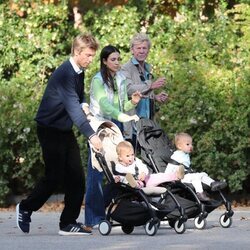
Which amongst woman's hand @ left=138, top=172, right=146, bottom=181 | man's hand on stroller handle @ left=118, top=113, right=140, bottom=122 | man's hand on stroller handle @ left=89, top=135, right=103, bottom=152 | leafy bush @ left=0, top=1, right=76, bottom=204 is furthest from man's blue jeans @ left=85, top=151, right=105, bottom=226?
leafy bush @ left=0, top=1, right=76, bottom=204

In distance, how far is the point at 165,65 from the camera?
1680 centimetres

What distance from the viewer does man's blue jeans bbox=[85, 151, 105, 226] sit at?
11.8 meters

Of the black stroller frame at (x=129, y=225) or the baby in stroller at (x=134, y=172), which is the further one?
the baby in stroller at (x=134, y=172)

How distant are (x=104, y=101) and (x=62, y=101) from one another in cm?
83

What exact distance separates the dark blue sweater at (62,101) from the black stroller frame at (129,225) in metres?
0.59

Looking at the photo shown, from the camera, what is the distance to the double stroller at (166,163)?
11508mm

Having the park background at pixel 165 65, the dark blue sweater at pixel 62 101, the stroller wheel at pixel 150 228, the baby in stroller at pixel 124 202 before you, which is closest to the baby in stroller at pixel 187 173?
the baby in stroller at pixel 124 202

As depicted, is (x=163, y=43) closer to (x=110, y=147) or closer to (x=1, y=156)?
(x=1, y=156)

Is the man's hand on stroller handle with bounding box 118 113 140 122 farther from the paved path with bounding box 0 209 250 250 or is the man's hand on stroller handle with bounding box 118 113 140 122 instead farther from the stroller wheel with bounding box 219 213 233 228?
the stroller wheel with bounding box 219 213 233 228

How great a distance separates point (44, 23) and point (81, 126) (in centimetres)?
886

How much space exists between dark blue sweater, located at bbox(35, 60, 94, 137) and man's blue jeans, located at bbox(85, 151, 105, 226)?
113 cm

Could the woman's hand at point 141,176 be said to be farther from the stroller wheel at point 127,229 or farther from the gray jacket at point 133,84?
the gray jacket at point 133,84

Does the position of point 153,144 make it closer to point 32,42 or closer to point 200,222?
point 200,222

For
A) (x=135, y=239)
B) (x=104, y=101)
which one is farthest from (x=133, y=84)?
(x=135, y=239)
